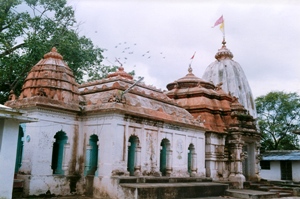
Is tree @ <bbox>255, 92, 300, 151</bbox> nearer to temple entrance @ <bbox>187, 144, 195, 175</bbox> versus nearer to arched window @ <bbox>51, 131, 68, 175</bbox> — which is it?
temple entrance @ <bbox>187, 144, 195, 175</bbox>

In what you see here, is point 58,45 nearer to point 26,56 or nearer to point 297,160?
point 26,56

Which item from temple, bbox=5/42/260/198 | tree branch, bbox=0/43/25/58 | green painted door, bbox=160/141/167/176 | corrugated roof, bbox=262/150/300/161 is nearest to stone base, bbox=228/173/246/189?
temple, bbox=5/42/260/198

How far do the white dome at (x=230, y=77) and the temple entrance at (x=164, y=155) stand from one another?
815 inches

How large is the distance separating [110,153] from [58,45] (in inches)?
396

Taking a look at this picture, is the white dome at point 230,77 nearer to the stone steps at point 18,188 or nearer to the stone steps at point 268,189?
the stone steps at point 268,189

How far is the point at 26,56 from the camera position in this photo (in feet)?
63.9

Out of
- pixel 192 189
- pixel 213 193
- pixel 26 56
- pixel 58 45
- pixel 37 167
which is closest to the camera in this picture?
pixel 37 167

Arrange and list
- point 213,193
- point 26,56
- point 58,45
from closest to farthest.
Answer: point 213,193, point 26,56, point 58,45

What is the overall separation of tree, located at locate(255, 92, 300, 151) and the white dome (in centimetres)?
414

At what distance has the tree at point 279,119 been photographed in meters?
38.6

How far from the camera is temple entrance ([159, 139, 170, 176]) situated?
16.5 m

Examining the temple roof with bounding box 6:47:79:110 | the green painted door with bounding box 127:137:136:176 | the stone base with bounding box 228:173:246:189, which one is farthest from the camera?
the stone base with bounding box 228:173:246:189

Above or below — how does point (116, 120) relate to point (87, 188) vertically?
above

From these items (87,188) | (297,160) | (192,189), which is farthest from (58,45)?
(297,160)
